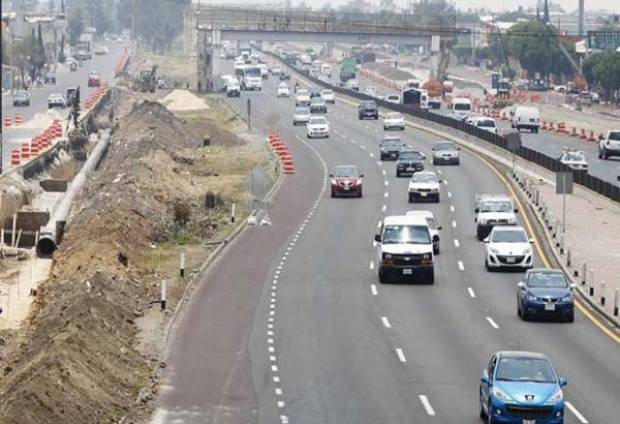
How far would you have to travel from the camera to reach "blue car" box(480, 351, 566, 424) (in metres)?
29.1

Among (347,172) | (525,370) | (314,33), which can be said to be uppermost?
(314,33)

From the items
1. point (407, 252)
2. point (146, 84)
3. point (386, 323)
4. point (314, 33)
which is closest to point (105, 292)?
point (386, 323)

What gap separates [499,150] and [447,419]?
6570 centimetres

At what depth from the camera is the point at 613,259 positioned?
57.3 meters

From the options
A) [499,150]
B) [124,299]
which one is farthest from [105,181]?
[124,299]

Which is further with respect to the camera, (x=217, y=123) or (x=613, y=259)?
(x=217, y=123)

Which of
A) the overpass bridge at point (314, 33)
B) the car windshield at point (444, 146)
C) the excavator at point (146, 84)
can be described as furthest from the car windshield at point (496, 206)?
the excavator at point (146, 84)

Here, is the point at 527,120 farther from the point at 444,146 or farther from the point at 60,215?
the point at 60,215

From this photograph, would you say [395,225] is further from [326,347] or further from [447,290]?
[326,347]

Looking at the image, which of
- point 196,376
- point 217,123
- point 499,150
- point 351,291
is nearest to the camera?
point 196,376

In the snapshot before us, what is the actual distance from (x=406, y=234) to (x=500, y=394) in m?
21.8

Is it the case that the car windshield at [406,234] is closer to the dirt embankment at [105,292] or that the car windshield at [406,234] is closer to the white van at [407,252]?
the white van at [407,252]

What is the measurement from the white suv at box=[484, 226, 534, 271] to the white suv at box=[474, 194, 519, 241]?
24.6ft

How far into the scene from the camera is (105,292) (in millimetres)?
44469
